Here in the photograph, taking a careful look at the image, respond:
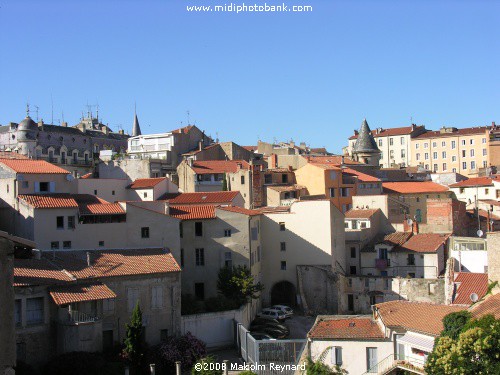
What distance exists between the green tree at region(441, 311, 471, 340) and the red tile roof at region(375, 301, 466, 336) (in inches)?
91.6

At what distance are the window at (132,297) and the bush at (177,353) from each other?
8.97 ft

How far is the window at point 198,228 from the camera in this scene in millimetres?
46062

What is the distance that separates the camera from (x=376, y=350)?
104ft

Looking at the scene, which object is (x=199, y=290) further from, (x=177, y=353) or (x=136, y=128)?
(x=136, y=128)

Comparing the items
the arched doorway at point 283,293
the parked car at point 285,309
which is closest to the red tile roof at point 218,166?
the arched doorway at point 283,293

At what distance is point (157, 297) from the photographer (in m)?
37.5

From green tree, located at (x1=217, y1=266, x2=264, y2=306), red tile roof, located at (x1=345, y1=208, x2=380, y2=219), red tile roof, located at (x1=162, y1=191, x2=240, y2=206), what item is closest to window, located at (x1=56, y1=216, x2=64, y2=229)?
green tree, located at (x1=217, y1=266, x2=264, y2=306)

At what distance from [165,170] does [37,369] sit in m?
43.5

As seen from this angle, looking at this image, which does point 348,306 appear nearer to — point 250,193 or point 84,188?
point 250,193

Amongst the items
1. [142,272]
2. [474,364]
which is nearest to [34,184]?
[142,272]

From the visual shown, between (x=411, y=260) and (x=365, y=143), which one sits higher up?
(x=365, y=143)

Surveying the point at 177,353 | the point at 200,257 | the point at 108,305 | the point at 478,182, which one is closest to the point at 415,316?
the point at 177,353

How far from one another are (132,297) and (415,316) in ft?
50.7

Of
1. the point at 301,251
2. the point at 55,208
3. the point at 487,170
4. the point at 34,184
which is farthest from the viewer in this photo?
the point at 487,170
